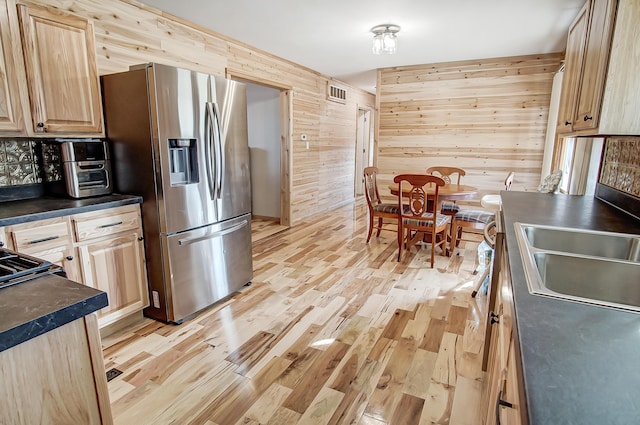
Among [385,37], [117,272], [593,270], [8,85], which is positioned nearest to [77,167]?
[8,85]

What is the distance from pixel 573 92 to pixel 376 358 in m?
2.15

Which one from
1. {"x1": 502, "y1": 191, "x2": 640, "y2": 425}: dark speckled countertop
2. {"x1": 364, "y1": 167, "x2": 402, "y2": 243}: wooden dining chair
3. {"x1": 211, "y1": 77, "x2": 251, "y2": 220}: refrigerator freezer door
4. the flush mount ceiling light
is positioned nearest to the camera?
{"x1": 502, "y1": 191, "x2": 640, "y2": 425}: dark speckled countertop

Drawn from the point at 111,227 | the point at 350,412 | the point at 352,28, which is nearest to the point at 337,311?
the point at 350,412

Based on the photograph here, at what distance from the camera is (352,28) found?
3.45m

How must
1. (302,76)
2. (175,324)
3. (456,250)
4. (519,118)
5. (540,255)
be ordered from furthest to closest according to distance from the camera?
(302,76)
(519,118)
(456,250)
(175,324)
(540,255)

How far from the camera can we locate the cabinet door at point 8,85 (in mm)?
1860

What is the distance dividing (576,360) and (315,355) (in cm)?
167

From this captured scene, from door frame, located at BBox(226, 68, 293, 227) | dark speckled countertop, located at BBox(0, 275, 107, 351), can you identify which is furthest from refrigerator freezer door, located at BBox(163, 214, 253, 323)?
door frame, located at BBox(226, 68, 293, 227)

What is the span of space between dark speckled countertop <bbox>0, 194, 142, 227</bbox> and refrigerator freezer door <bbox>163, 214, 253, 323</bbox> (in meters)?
0.39

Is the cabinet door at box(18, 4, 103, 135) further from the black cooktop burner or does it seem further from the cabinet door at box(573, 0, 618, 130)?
the cabinet door at box(573, 0, 618, 130)

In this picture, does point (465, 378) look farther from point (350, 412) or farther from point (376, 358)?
point (350, 412)

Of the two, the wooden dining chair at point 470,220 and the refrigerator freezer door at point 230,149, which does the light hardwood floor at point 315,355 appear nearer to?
the wooden dining chair at point 470,220

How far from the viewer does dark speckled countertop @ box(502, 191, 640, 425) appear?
1.70ft

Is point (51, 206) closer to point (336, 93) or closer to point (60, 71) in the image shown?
point (60, 71)
